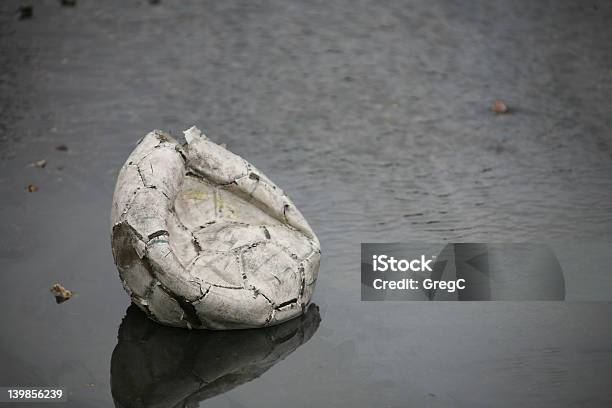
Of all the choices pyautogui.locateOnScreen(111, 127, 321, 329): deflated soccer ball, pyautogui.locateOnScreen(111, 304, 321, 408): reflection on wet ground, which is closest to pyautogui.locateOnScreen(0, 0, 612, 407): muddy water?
pyautogui.locateOnScreen(111, 304, 321, 408): reflection on wet ground

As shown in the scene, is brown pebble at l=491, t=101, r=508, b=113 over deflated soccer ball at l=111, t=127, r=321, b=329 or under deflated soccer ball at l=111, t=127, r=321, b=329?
over

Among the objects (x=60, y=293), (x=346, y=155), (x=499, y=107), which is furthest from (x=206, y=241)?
(x=499, y=107)

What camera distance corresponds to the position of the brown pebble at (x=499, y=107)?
29.8ft

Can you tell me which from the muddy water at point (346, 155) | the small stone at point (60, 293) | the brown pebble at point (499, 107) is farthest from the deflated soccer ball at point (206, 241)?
the brown pebble at point (499, 107)

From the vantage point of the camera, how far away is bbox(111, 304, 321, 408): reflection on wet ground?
220 inches

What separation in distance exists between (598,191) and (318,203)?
190 centimetres

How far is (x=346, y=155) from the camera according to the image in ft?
27.6

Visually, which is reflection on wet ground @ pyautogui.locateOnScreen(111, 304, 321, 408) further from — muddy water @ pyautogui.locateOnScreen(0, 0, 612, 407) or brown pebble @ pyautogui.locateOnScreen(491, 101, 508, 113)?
brown pebble @ pyautogui.locateOnScreen(491, 101, 508, 113)

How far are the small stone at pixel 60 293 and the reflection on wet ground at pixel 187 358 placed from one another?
0.46m

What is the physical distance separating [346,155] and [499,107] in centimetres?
145

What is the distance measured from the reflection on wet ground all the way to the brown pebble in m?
3.41

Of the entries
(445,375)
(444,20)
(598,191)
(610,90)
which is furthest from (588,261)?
(444,20)

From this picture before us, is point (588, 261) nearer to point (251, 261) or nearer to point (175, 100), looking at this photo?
point (251, 261)

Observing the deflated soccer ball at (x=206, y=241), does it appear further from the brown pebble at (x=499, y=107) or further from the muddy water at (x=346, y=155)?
the brown pebble at (x=499, y=107)
